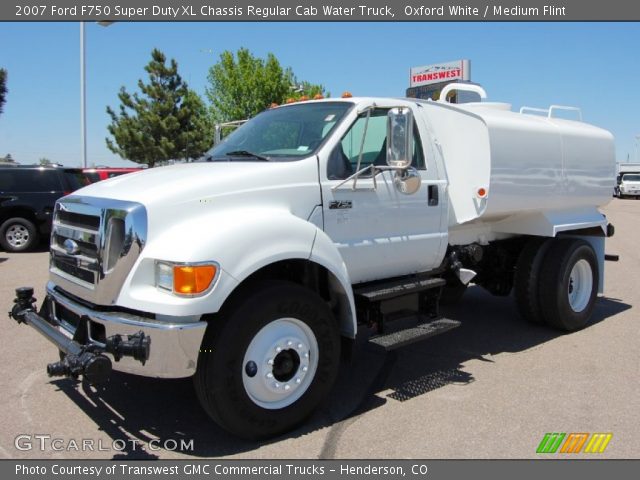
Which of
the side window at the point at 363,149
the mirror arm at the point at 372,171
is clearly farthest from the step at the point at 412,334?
the side window at the point at 363,149

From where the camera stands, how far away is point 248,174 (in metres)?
4.01

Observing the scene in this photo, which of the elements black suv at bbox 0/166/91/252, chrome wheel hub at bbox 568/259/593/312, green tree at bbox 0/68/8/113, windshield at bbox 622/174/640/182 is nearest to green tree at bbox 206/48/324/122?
green tree at bbox 0/68/8/113

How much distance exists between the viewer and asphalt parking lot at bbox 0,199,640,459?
379cm

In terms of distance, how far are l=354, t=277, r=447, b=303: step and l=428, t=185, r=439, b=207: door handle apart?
2.27 feet

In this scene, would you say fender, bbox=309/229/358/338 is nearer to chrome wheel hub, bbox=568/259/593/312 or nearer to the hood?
the hood

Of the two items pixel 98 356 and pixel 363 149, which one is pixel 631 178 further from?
pixel 98 356

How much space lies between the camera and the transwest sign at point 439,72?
31.2 metres

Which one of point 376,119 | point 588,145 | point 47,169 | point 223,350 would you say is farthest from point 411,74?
point 223,350

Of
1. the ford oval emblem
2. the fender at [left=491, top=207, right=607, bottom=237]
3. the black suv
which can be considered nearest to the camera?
the ford oval emblem

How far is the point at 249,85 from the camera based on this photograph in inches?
1126

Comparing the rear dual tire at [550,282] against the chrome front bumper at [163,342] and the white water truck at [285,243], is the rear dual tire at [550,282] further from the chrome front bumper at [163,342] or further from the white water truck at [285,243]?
the chrome front bumper at [163,342]

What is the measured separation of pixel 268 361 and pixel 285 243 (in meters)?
0.79

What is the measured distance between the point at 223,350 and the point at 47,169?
36.6ft

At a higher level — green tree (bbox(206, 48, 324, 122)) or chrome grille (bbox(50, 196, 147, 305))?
green tree (bbox(206, 48, 324, 122))
